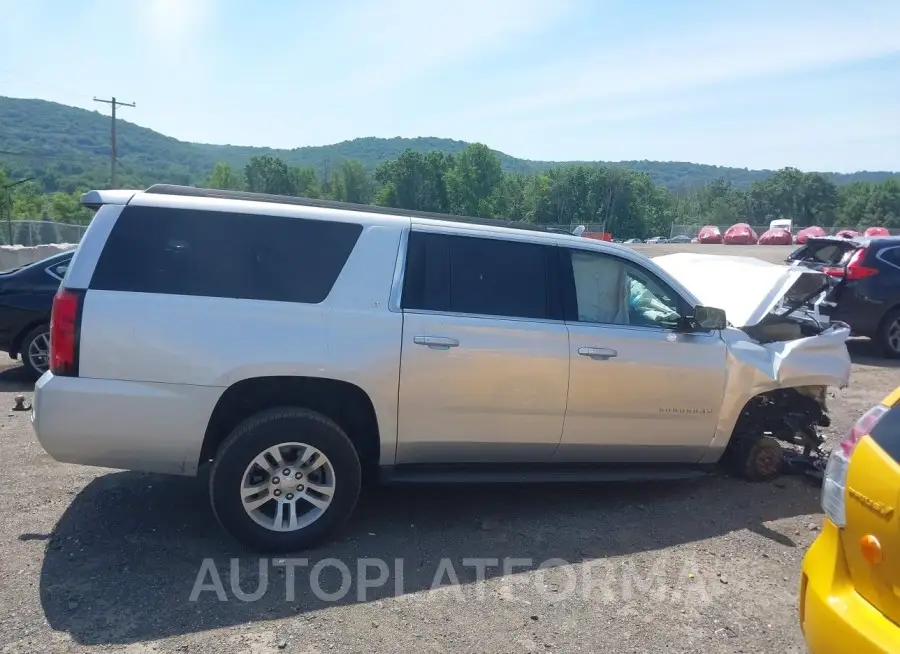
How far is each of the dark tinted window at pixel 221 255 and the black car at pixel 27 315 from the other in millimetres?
4907

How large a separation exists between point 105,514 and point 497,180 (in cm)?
6631

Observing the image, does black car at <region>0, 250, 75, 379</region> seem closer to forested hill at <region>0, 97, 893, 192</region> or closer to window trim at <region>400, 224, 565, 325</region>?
window trim at <region>400, 224, 565, 325</region>

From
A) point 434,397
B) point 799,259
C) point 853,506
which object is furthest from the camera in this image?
point 799,259

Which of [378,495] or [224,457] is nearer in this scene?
[224,457]

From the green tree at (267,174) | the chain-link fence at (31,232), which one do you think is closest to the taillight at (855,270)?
the chain-link fence at (31,232)

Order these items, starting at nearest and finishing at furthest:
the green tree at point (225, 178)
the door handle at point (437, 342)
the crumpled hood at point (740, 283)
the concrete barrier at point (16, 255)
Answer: the door handle at point (437, 342) → the crumpled hood at point (740, 283) → the concrete barrier at point (16, 255) → the green tree at point (225, 178)

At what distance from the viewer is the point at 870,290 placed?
10.5 m

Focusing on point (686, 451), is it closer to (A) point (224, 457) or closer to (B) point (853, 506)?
(B) point (853, 506)

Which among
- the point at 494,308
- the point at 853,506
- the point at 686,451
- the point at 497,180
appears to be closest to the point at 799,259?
the point at 686,451

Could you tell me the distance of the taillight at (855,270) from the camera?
10516mm

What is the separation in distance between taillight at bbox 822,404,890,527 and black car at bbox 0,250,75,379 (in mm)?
8010

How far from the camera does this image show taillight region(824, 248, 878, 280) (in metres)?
10.5

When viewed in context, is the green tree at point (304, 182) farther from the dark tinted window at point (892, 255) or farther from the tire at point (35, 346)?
the dark tinted window at point (892, 255)

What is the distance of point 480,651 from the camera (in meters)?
3.43
